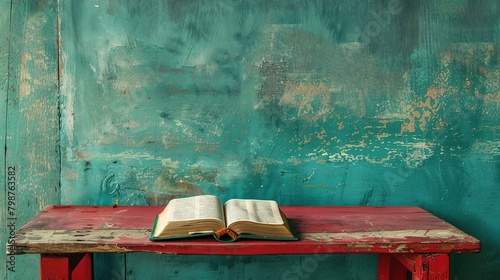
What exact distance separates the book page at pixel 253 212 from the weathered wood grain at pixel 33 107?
0.80 m

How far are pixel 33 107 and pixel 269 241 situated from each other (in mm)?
1126

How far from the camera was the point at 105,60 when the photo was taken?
226 cm

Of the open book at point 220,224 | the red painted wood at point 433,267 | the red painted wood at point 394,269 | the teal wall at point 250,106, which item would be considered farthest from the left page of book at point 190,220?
the red painted wood at point 394,269

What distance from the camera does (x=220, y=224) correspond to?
1755 mm

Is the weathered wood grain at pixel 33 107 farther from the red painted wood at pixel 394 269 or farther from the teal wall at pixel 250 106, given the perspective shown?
the red painted wood at pixel 394 269

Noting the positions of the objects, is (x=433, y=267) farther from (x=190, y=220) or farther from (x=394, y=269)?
(x=190, y=220)

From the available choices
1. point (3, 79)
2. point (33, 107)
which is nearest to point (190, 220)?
point (33, 107)

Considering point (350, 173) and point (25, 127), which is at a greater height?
point (25, 127)

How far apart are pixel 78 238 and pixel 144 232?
0.20 m

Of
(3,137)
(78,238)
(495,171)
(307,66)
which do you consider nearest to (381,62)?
(307,66)

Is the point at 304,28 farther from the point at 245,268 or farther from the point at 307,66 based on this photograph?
the point at 245,268

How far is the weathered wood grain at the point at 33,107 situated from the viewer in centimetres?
224

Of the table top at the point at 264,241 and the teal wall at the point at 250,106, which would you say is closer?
the table top at the point at 264,241

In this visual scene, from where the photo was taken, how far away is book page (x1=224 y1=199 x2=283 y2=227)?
1798mm
